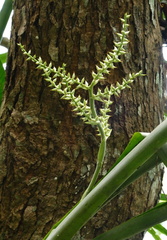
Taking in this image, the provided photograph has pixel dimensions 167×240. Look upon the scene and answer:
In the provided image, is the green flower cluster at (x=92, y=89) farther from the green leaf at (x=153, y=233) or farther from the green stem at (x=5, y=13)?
the green leaf at (x=153, y=233)

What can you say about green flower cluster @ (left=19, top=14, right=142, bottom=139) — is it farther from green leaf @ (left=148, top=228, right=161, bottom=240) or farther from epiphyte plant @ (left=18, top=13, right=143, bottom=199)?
green leaf @ (left=148, top=228, right=161, bottom=240)

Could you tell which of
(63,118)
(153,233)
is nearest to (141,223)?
(63,118)

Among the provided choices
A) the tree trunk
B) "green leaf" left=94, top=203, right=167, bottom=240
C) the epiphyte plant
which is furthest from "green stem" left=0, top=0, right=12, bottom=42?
"green leaf" left=94, top=203, right=167, bottom=240

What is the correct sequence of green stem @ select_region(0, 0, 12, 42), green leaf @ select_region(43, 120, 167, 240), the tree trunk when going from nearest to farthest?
green leaf @ select_region(43, 120, 167, 240)
the tree trunk
green stem @ select_region(0, 0, 12, 42)

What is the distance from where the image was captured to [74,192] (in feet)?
1.94

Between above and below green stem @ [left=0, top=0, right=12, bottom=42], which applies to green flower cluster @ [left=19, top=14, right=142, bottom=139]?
below

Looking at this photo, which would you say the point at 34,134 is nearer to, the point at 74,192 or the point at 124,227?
the point at 74,192

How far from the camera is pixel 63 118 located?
24.2 inches

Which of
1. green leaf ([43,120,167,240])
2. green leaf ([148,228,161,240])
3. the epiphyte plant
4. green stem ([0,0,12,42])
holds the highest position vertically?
green stem ([0,0,12,42])

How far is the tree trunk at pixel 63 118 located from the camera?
590mm

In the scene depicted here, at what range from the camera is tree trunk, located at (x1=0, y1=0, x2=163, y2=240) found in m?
0.59

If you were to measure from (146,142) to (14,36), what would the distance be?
45 centimetres

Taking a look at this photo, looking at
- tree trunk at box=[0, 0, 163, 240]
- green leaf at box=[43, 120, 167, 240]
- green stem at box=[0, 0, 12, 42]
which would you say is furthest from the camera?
green stem at box=[0, 0, 12, 42]

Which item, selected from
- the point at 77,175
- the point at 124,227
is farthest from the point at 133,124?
the point at 124,227
